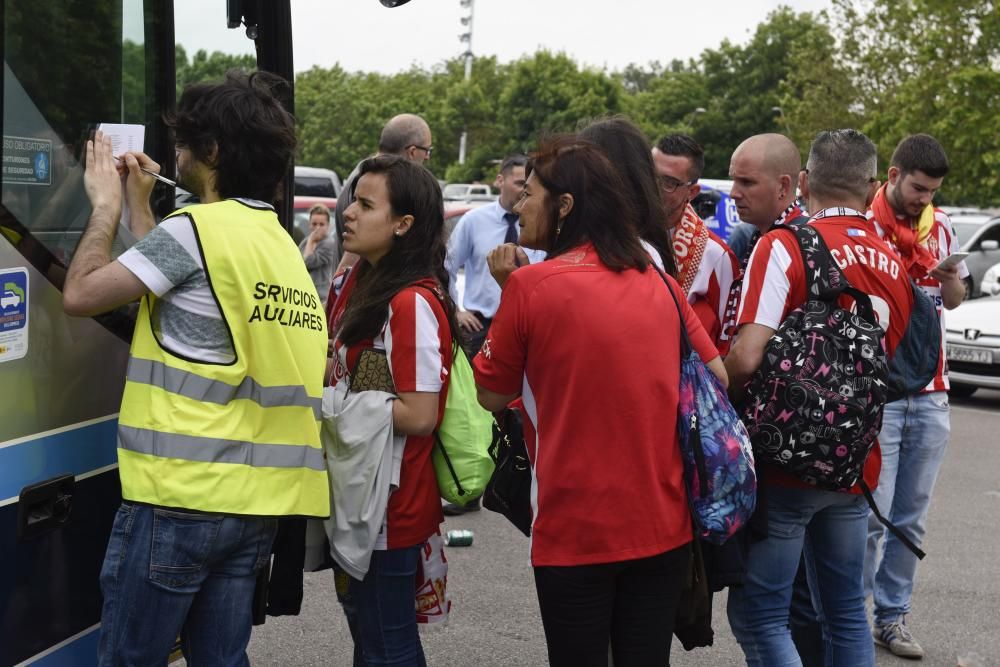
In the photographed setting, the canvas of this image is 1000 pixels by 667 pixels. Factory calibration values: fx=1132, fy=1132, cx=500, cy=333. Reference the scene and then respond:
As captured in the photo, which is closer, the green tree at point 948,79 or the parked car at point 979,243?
the parked car at point 979,243

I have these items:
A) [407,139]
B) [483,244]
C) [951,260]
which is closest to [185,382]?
[951,260]

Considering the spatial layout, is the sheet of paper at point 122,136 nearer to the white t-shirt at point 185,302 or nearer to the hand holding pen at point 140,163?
the hand holding pen at point 140,163

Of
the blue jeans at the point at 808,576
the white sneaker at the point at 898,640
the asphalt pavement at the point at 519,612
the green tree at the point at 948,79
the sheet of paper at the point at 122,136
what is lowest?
the asphalt pavement at the point at 519,612

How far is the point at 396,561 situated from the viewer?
2941mm

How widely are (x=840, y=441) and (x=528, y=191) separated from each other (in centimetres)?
109

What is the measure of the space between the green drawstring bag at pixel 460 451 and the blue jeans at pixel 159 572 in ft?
2.11

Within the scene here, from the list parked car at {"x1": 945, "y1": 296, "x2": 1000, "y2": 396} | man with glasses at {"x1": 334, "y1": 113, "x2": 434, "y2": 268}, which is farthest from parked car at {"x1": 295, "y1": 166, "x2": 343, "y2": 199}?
man with glasses at {"x1": 334, "y1": 113, "x2": 434, "y2": 268}

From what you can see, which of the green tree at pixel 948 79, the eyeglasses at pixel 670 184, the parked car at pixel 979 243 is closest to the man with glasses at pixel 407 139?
the eyeglasses at pixel 670 184

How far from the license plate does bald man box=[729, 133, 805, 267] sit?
7477mm

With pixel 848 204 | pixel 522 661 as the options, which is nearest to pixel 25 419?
pixel 848 204

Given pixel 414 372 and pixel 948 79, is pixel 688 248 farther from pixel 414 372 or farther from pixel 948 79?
pixel 948 79

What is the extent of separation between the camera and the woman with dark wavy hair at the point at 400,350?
9.62 feet

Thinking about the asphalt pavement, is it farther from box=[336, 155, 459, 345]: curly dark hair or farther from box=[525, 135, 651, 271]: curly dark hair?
box=[525, 135, 651, 271]: curly dark hair

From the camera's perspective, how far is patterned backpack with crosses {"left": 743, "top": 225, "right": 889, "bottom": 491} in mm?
2984
